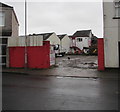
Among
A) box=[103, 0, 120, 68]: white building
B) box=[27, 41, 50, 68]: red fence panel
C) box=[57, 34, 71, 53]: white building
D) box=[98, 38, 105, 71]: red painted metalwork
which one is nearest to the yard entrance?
box=[98, 38, 105, 71]: red painted metalwork

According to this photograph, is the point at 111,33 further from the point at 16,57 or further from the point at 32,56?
the point at 16,57

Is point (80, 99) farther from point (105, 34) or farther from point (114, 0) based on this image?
point (114, 0)

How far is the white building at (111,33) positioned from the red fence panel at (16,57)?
8213mm

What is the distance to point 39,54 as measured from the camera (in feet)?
61.7

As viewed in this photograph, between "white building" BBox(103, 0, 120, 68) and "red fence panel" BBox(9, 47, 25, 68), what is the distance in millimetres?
8213

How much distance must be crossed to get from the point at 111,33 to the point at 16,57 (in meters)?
9.64

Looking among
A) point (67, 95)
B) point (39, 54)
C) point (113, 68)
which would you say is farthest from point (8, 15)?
point (67, 95)

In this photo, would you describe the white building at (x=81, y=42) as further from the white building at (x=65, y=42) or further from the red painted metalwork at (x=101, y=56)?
the red painted metalwork at (x=101, y=56)

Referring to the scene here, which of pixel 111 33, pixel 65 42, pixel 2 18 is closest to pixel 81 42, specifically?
pixel 65 42

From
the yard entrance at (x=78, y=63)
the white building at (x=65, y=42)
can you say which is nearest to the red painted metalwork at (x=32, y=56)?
the yard entrance at (x=78, y=63)

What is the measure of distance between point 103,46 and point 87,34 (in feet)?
159

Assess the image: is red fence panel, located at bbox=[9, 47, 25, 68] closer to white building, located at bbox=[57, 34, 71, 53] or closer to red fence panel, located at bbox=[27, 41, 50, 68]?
red fence panel, located at bbox=[27, 41, 50, 68]

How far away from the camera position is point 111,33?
16.8 metres

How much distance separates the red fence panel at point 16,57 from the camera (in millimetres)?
19348
